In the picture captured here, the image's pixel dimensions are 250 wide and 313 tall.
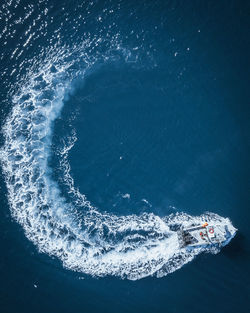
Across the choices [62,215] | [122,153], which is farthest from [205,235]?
[62,215]

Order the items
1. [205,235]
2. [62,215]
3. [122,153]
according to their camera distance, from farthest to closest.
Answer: [62,215] < [122,153] < [205,235]

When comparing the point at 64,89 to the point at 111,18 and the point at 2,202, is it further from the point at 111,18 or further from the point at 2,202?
the point at 2,202

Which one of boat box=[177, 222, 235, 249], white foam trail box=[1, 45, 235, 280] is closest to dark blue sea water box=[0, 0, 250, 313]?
white foam trail box=[1, 45, 235, 280]

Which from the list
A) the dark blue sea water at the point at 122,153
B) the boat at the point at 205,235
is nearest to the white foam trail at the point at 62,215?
the dark blue sea water at the point at 122,153

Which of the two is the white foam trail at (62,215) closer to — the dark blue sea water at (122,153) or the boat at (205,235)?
the dark blue sea water at (122,153)

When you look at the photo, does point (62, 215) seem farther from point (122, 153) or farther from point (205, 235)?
point (205, 235)

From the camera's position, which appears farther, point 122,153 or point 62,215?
point 62,215

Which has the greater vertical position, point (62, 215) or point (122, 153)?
point (122, 153)
